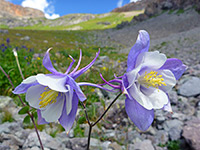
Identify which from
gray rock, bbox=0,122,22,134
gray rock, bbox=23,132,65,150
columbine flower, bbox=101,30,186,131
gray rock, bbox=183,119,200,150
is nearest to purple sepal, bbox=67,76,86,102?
columbine flower, bbox=101,30,186,131

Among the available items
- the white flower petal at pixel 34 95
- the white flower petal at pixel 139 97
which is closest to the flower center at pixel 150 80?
the white flower petal at pixel 139 97

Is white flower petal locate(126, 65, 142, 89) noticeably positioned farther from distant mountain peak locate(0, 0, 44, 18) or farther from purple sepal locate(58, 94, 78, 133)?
distant mountain peak locate(0, 0, 44, 18)

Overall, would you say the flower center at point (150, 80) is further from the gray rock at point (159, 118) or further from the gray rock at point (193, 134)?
the gray rock at point (159, 118)

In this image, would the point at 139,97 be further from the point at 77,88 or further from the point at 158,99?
the point at 77,88

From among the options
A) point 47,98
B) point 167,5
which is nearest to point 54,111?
point 47,98

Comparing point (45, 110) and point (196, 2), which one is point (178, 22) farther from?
point (45, 110)

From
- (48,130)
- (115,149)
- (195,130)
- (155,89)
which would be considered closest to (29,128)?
(48,130)

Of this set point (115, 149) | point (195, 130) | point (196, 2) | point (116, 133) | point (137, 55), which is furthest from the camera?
point (196, 2)
